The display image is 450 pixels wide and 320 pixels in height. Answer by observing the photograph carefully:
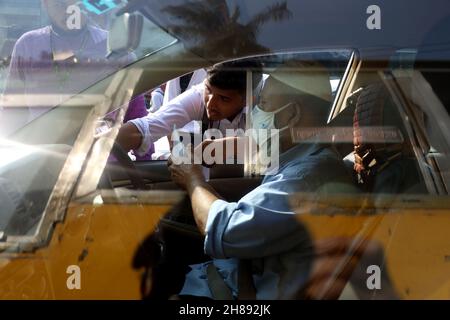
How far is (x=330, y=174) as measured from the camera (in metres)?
1.55

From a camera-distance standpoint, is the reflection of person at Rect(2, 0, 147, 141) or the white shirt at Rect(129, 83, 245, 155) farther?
the white shirt at Rect(129, 83, 245, 155)

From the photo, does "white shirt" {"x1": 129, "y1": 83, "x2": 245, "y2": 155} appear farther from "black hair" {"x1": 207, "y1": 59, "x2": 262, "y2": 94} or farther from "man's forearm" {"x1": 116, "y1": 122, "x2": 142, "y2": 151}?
"black hair" {"x1": 207, "y1": 59, "x2": 262, "y2": 94}

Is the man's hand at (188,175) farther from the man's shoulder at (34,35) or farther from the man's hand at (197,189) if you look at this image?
the man's shoulder at (34,35)

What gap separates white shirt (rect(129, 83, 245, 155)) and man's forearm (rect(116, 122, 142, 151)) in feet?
0.06

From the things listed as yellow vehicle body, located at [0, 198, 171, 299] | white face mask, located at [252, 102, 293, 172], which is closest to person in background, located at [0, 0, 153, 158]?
yellow vehicle body, located at [0, 198, 171, 299]

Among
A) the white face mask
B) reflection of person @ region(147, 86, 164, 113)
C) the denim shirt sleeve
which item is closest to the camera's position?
the denim shirt sleeve

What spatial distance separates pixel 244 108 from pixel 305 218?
1.39 feet

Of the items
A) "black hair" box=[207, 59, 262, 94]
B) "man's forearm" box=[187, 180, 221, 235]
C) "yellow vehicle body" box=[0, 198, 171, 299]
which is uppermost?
"black hair" box=[207, 59, 262, 94]

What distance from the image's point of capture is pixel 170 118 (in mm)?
2041

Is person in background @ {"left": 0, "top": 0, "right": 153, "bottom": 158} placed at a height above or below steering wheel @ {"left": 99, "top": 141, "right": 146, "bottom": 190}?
above

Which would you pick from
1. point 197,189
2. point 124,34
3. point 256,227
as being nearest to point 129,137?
point 197,189

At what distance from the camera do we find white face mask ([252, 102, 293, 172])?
162 centimetres

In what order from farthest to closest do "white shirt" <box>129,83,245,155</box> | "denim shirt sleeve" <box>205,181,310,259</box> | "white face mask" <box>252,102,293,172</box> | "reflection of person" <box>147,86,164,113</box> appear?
1. "white shirt" <box>129,83,245,155</box>
2. "reflection of person" <box>147,86,164,113</box>
3. "white face mask" <box>252,102,293,172</box>
4. "denim shirt sleeve" <box>205,181,310,259</box>
